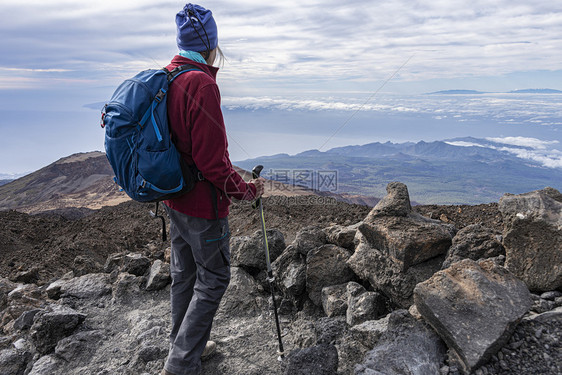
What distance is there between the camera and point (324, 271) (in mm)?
5715

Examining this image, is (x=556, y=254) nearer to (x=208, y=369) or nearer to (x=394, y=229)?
(x=394, y=229)

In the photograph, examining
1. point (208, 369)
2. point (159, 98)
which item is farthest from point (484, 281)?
point (159, 98)

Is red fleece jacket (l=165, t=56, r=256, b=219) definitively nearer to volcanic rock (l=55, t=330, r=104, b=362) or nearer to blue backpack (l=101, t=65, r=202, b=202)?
blue backpack (l=101, t=65, r=202, b=202)

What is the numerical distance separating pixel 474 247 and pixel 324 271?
2.03 metres

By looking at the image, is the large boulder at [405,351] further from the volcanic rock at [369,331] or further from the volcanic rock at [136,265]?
the volcanic rock at [136,265]

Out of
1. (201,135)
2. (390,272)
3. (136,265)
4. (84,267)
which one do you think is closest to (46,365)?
(136,265)

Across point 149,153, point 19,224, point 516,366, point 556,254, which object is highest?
point 149,153

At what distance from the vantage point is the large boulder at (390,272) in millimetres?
4801

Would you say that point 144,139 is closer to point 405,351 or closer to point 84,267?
point 405,351

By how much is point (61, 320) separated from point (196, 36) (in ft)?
14.6

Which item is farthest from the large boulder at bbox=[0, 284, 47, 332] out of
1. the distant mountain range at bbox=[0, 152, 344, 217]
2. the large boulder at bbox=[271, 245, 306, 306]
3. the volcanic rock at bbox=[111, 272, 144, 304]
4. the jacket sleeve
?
the distant mountain range at bbox=[0, 152, 344, 217]

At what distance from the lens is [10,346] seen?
562 cm

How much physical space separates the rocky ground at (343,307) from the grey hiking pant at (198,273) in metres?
0.78

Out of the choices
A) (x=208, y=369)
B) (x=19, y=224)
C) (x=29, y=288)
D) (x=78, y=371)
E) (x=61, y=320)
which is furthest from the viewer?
(x=19, y=224)
